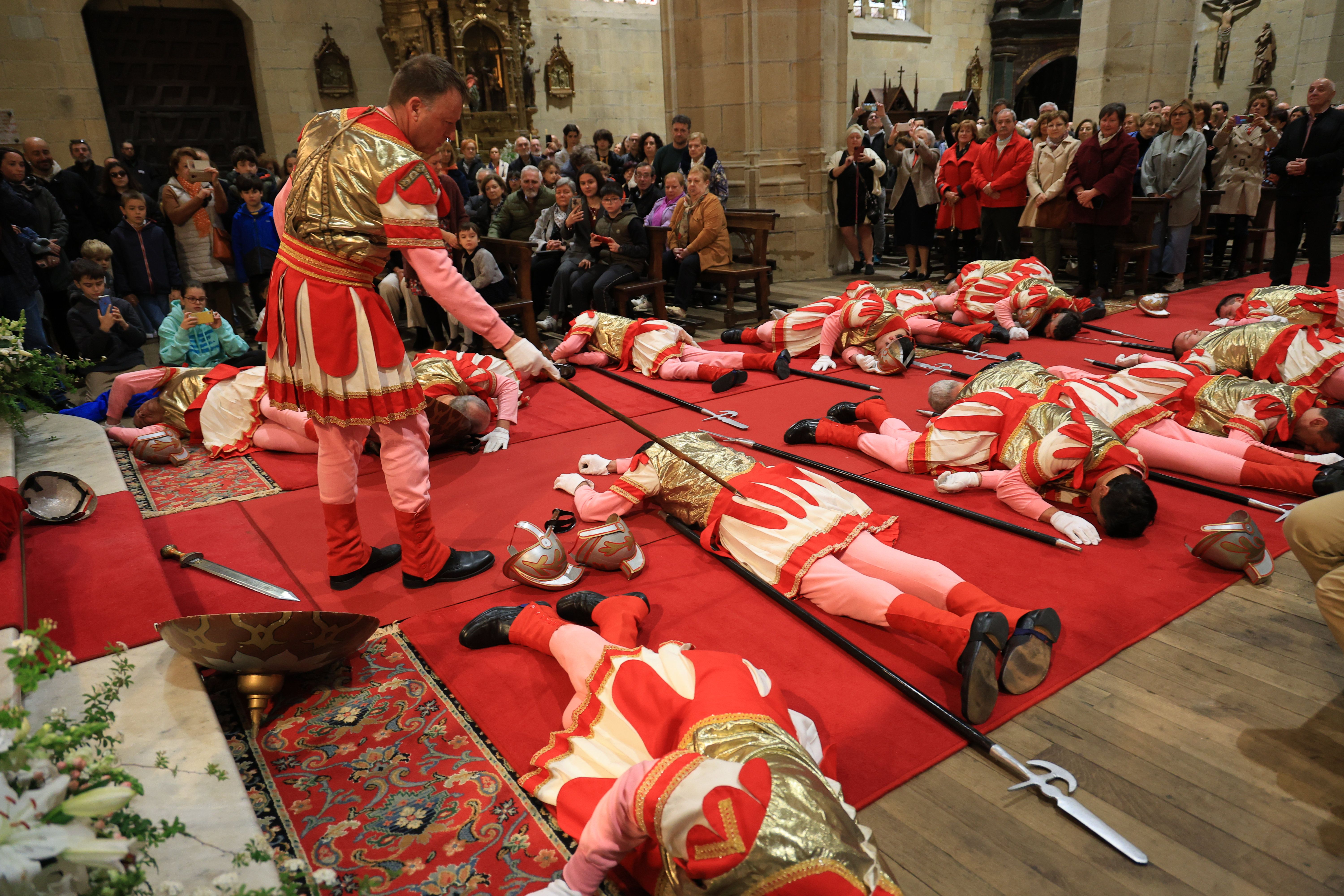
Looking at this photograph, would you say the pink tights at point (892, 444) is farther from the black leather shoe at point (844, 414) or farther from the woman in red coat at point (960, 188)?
the woman in red coat at point (960, 188)

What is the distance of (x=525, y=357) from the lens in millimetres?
2967

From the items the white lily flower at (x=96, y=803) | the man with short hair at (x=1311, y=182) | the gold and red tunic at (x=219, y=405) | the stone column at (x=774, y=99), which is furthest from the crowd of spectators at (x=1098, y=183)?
the white lily flower at (x=96, y=803)

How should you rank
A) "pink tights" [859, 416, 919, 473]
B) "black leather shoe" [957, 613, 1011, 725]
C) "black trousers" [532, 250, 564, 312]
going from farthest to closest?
"black trousers" [532, 250, 564, 312]
"pink tights" [859, 416, 919, 473]
"black leather shoe" [957, 613, 1011, 725]

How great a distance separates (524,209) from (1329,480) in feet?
21.8

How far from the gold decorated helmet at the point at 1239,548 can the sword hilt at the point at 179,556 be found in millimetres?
3868

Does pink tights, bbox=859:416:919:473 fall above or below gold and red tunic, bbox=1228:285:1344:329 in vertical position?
below

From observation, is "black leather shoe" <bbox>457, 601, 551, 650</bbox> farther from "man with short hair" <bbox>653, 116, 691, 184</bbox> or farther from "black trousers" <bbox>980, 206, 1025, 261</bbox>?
"black trousers" <bbox>980, 206, 1025, 261</bbox>

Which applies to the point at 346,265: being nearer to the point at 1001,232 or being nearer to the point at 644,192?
the point at 644,192

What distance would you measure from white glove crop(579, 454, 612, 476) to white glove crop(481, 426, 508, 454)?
0.85 m

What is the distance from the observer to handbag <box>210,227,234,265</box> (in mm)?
7562

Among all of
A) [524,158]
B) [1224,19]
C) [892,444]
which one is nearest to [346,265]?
[892,444]

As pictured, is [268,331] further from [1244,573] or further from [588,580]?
[1244,573]

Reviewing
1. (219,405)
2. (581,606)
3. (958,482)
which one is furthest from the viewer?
(219,405)

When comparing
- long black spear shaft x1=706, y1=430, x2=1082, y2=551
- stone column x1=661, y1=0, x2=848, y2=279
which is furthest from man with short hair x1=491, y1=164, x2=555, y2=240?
long black spear shaft x1=706, y1=430, x2=1082, y2=551
